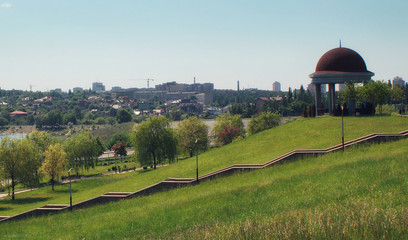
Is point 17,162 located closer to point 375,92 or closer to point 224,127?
point 224,127

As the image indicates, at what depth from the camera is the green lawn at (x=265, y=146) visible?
30312 millimetres

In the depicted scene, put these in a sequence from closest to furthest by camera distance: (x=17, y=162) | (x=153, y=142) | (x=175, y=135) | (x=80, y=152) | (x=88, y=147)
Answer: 1. (x=17, y=162)
2. (x=153, y=142)
3. (x=175, y=135)
4. (x=80, y=152)
5. (x=88, y=147)

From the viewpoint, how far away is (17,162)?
42.5 m

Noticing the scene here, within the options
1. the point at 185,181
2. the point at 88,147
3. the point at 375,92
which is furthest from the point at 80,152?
the point at 375,92

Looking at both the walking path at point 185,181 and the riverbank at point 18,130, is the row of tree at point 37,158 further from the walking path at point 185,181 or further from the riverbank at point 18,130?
the riverbank at point 18,130

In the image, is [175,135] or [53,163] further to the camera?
[175,135]

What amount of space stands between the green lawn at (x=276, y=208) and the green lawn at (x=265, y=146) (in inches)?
174

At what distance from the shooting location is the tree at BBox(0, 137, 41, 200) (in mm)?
42156


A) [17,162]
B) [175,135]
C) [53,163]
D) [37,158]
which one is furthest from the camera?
[175,135]

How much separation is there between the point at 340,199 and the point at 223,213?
5.03m

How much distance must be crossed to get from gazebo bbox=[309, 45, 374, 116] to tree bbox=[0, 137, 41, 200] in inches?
1299

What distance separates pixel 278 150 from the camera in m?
31.3

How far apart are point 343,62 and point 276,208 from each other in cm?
2925

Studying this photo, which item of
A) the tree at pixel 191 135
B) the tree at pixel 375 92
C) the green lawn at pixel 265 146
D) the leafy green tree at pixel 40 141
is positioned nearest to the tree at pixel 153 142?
the tree at pixel 191 135
